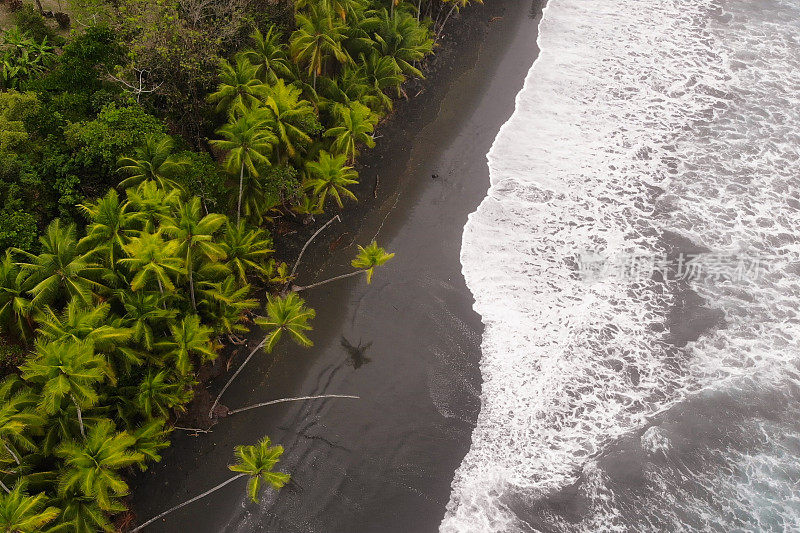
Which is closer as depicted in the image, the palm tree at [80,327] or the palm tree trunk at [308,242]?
the palm tree at [80,327]

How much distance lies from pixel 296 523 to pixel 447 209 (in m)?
12.4

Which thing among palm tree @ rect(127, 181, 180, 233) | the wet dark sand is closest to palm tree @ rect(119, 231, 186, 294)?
palm tree @ rect(127, 181, 180, 233)

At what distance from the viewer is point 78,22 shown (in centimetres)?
2097

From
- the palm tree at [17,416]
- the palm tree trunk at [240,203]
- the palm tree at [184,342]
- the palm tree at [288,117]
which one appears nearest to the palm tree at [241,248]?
the palm tree trunk at [240,203]

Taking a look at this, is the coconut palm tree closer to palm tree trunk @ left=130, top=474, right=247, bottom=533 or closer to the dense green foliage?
the dense green foliage

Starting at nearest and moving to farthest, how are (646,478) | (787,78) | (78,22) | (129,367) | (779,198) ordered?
(129,367)
(646,478)
(78,22)
(779,198)
(787,78)

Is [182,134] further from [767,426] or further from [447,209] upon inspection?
[767,426]

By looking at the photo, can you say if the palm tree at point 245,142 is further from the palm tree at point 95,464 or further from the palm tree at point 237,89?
the palm tree at point 95,464

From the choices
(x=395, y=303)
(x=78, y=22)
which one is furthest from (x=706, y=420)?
(x=78, y=22)

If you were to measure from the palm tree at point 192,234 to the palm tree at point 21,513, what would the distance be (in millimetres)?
5981

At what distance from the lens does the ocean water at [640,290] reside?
16078mm

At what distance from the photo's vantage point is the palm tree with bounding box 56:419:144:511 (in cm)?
1220

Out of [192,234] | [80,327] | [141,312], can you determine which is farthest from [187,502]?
[192,234]

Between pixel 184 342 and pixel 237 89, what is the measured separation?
876 cm
